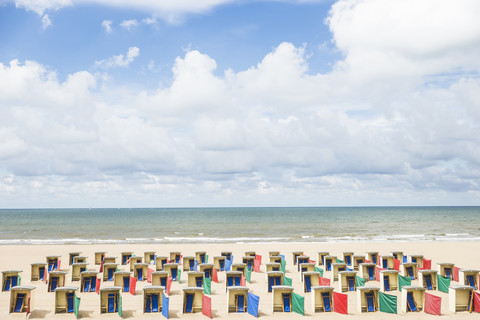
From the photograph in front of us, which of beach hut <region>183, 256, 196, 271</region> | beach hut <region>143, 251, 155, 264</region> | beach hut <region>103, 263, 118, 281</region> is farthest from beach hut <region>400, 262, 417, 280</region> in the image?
beach hut <region>103, 263, 118, 281</region>

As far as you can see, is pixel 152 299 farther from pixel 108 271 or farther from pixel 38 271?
pixel 38 271

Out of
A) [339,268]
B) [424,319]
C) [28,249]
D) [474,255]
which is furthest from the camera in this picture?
[28,249]

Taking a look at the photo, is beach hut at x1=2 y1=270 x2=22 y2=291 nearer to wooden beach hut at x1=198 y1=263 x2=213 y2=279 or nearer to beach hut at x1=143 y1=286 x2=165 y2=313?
beach hut at x1=143 y1=286 x2=165 y2=313

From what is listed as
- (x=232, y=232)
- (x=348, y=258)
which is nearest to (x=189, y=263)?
(x=348, y=258)

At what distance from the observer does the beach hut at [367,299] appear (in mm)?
17922

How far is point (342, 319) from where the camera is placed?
1711 cm

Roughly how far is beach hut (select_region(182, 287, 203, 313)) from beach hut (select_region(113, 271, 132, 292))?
16.3 ft

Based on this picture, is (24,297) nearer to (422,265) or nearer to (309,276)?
(309,276)

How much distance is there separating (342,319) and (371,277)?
317 inches

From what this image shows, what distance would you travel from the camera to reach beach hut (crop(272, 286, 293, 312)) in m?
18.1

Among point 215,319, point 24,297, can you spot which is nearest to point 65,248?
point 24,297

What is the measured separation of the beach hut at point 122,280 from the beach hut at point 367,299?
1201 centimetres

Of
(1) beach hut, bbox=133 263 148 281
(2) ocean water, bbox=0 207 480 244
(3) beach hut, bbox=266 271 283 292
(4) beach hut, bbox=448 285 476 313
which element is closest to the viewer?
(4) beach hut, bbox=448 285 476 313

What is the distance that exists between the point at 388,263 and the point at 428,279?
5.34 meters
